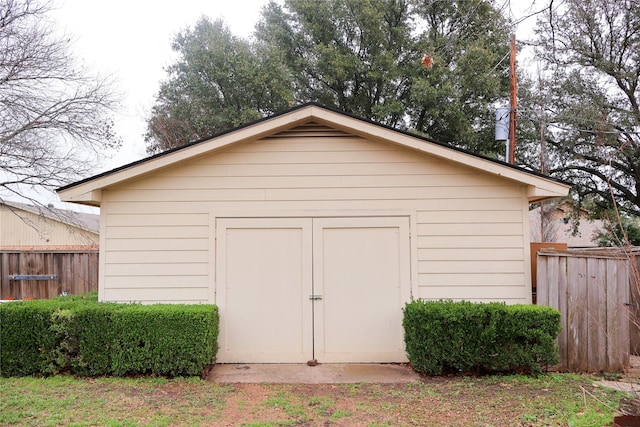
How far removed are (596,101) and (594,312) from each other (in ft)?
44.7

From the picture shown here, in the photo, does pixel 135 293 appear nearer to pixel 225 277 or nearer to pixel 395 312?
pixel 225 277

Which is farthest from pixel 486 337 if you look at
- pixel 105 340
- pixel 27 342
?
pixel 27 342

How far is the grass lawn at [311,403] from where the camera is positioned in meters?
4.52

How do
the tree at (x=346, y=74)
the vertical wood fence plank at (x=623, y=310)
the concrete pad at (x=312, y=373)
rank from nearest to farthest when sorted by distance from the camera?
the concrete pad at (x=312, y=373)
the vertical wood fence plank at (x=623, y=310)
the tree at (x=346, y=74)

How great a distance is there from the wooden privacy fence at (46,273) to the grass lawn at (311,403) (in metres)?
5.64

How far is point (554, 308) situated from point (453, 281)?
52.5 inches

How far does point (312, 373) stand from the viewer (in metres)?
6.24

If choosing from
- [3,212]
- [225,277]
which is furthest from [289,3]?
[225,277]

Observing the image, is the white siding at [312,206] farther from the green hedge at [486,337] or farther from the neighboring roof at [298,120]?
the green hedge at [486,337]

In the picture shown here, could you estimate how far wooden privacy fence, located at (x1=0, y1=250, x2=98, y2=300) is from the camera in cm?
1127

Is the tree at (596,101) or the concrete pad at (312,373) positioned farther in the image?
the tree at (596,101)

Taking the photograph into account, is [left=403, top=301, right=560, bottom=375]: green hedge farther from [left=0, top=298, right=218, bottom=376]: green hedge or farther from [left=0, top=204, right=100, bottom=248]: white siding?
[left=0, top=204, right=100, bottom=248]: white siding

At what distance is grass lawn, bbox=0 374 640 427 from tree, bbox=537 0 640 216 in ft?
42.2

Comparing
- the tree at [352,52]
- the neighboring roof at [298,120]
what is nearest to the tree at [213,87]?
the tree at [352,52]
